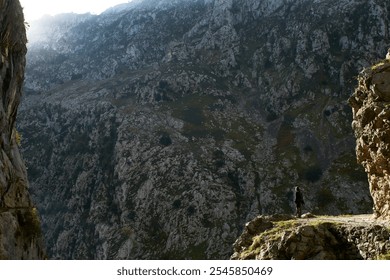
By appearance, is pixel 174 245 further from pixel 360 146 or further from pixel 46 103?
pixel 46 103

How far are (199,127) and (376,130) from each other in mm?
77838

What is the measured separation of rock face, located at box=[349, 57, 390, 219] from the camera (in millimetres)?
23656

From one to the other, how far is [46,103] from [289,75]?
75260mm

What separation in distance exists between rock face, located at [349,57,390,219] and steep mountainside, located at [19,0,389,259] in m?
43.7

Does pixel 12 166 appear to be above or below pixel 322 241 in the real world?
above

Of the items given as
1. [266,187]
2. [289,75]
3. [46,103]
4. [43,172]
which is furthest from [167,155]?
[46,103]

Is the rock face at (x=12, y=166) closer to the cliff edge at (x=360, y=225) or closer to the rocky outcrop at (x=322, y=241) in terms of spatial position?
the rocky outcrop at (x=322, y=241)

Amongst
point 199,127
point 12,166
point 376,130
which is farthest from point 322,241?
point 199,127

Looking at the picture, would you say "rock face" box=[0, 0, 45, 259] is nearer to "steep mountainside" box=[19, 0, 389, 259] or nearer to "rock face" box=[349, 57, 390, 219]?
"rock face" box=[349, 57, 390, 219]

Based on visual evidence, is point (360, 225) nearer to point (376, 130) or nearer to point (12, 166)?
point (376, 130)

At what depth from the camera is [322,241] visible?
2133 centimetres

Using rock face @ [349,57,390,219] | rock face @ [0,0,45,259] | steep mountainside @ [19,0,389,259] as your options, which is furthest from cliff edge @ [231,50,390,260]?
steep mountainside @ [19,0,389,259]

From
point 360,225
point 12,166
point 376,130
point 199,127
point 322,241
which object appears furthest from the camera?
point 199,127

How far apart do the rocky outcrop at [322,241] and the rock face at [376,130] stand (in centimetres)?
284
